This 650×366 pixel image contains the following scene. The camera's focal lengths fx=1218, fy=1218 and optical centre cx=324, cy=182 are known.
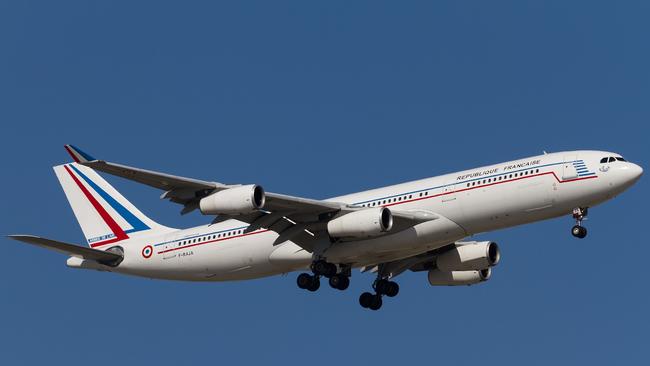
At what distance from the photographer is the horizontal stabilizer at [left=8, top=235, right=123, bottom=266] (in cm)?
4866

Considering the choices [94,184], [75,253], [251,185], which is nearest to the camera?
[251,185]

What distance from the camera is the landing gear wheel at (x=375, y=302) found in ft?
181

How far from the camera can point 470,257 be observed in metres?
52.7

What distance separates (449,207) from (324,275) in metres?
6.11

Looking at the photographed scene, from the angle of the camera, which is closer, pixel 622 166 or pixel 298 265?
pixel 622 166

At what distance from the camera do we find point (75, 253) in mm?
52875

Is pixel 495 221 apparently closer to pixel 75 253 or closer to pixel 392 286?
pixel 392 286

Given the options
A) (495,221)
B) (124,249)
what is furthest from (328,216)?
(124,249)

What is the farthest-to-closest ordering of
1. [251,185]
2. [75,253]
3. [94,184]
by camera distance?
[94,184], [75,253], [251,185]

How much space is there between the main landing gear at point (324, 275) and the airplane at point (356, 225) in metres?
0.04

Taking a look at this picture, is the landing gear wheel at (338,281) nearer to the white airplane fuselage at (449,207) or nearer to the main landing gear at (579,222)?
the white airplane fuselage at (449,207)

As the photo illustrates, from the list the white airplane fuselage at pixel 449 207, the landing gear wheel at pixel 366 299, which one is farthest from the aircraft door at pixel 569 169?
the landing gear wheel at pixel 366 299

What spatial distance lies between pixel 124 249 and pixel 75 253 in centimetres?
281

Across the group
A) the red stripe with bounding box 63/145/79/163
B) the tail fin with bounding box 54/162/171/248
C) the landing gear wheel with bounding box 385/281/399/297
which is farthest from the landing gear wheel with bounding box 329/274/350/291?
the red stripe with bounding box 63/145/79/163
